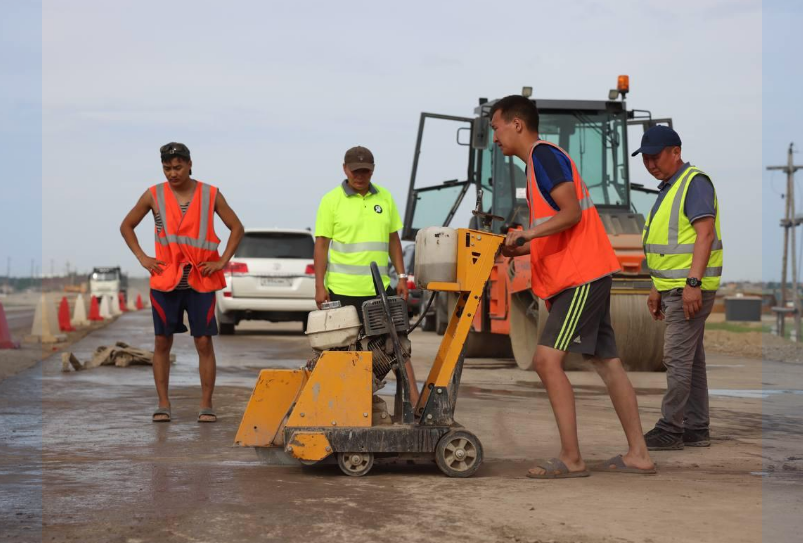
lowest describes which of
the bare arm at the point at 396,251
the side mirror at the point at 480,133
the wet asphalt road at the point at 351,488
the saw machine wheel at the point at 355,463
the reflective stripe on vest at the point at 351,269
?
the wet asphalt road at the point at 351,488

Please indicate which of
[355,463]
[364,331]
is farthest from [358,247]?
[355,463]

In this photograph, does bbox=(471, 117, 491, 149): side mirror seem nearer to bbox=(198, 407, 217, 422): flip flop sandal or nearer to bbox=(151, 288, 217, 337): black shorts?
bbox=(151, 288, 217, 337): black shorts

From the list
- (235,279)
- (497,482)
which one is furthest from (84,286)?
(497,482)

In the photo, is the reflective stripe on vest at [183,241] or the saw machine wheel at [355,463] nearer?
the saw machine wheel at [355,463]

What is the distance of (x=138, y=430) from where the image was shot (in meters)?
7.29

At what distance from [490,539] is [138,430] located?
377 centimetres

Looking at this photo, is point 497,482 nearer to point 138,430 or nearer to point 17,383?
point 138,430

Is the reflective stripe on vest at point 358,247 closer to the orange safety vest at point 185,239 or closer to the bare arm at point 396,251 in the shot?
the bare arm at point 396,251

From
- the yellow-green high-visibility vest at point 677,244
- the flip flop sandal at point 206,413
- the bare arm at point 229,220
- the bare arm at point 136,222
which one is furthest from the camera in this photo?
the bare arm at point 229,220

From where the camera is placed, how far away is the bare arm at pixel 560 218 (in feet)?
18.1

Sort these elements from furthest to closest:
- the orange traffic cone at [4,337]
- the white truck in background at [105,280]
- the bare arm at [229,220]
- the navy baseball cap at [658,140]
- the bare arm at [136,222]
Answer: the white truck in background at [105,280]
the orange traffic cone at [4,337]
the bare arm at [229,220]
the bare arm at [136,222]
the navy baseball cap at [658,140]

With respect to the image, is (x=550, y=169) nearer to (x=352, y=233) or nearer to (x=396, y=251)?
(x=352, y=233)

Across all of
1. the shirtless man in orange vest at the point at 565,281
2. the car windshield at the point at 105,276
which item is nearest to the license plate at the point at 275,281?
the shirtless man in orange vest at the point at 565,281

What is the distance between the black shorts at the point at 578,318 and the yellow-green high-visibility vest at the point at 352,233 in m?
1.64
